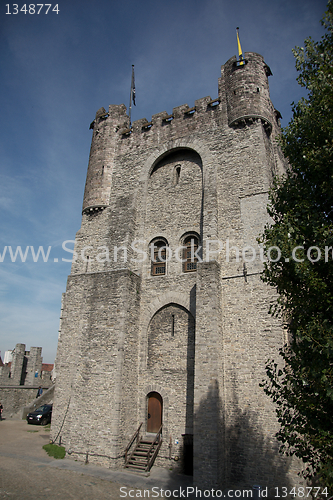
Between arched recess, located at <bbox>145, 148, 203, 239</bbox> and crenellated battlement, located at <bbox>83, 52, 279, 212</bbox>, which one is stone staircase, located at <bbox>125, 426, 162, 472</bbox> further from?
crenellated battlement, located at <bbox>83, 52, 279, 212</bbox>

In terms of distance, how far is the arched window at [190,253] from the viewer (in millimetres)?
13859

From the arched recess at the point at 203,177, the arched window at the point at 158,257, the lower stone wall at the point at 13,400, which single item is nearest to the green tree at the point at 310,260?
the arched recess at the point at 203,177

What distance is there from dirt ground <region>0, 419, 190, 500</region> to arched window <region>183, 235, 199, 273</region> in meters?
7.38

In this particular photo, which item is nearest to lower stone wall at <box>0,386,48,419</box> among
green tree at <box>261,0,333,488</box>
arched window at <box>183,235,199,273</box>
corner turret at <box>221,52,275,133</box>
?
arched window at <box>183,235,199,273</box>

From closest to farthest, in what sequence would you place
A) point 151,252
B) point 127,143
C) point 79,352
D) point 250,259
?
point 250,259
point 79,352
point 151,252
point 127,143

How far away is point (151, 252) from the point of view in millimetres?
15125

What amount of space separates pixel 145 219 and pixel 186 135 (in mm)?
4497

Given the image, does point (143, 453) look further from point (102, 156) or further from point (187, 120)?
point (187, 120)

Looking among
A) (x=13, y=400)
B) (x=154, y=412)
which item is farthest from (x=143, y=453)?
(x=13, y=400)

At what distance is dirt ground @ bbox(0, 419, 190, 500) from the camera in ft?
29.7

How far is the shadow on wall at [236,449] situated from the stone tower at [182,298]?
3cm

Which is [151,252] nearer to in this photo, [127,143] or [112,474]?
[127,143]

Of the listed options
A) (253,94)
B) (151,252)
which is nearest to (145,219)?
(151,252)

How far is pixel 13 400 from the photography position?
72.8ft
